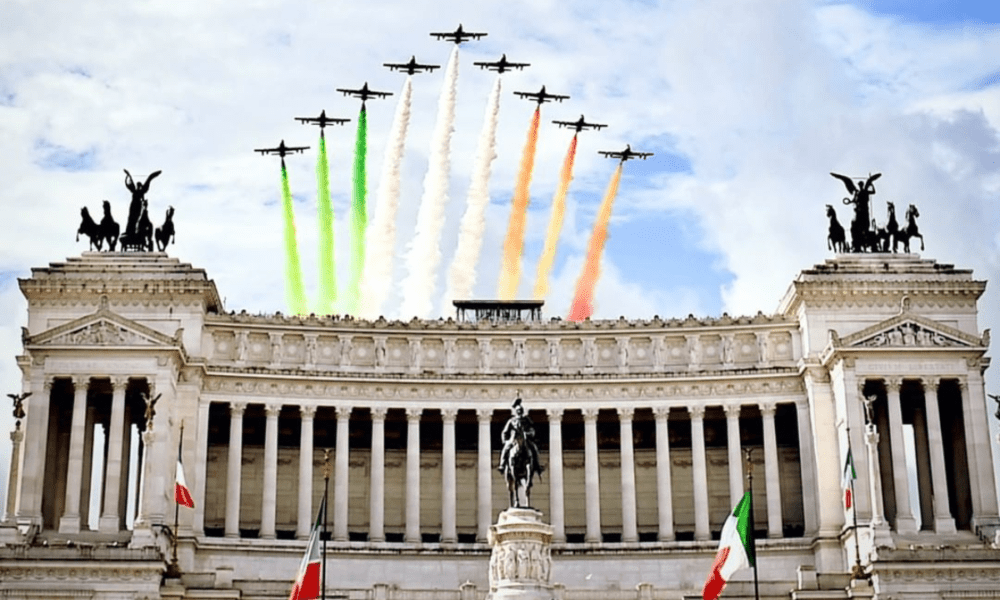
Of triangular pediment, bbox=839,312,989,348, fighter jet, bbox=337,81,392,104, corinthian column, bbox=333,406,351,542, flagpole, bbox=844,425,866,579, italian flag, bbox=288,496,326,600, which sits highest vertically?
fighter jet, bbox=337,81,392,104

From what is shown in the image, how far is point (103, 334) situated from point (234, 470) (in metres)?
10.5

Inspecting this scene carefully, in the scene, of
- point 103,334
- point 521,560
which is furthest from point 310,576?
point 103,334

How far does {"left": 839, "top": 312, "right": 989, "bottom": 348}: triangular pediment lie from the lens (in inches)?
3381

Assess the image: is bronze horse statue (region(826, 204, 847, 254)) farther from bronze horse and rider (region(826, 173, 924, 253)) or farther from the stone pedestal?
the stone pedestal

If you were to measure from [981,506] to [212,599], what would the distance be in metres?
40.4

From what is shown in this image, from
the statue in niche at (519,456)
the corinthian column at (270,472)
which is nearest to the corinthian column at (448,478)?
the corinthian column at (270,472)

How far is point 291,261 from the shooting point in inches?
4281

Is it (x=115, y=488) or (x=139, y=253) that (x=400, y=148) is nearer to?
(x=139, y=253)

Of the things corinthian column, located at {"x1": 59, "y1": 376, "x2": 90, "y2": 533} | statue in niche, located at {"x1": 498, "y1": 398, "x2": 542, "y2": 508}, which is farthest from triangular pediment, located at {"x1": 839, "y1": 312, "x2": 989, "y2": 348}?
corinthian column, located at {"x1": 59, "y1": 376, "x2": 90, "y2": 533}

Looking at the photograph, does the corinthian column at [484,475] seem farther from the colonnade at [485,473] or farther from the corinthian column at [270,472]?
the corinthian column at [270,472]

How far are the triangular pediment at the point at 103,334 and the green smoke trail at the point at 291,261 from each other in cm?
2339

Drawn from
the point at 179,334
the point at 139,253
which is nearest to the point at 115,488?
the point at 179,334

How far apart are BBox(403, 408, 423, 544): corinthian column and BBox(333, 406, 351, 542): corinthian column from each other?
352 centimetres

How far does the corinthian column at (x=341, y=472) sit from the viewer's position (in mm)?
88188
